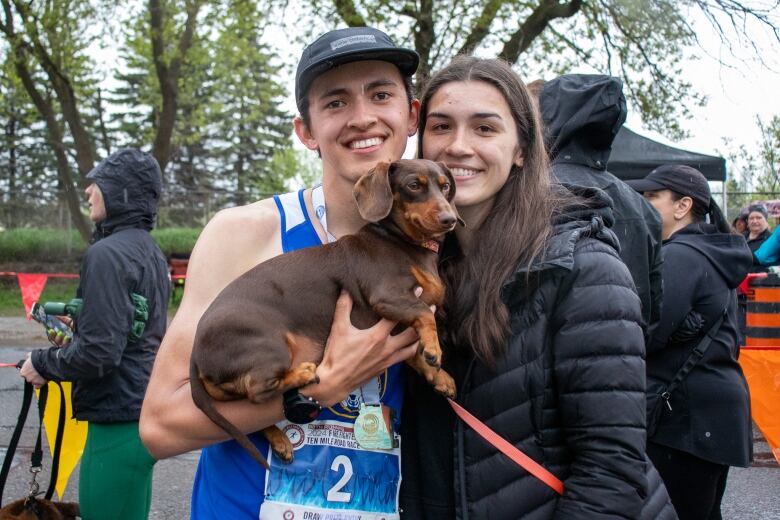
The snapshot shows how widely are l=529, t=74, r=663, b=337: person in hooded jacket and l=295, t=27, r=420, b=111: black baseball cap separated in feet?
3.61

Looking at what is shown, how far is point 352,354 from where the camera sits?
A: 1905 millimetres

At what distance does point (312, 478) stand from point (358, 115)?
1.08m

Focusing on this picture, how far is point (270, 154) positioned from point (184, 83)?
29193 mm

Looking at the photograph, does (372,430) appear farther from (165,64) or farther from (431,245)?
(165,64)

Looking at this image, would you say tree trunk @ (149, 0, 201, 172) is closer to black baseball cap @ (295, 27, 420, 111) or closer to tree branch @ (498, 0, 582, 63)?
tree branch @ (498, 0, 582, 63)

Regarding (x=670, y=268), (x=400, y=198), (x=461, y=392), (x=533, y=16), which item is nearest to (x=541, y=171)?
(x=400, y=198)

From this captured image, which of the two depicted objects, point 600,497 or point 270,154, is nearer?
point 600,497

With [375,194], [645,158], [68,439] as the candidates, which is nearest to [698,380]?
[375,194]

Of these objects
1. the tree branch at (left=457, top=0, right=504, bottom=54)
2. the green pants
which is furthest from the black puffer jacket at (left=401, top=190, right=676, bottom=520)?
the tree branch at (left=457, top=0, right=504, bottom=54)

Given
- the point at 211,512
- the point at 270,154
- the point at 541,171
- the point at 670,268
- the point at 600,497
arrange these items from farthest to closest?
the point at 270,154 < the point at 670,268 < the point at 541,171 < the point at 211,512 < the point at 600,497

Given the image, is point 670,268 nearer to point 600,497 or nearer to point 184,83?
point 600,497

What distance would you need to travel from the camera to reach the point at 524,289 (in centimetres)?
186

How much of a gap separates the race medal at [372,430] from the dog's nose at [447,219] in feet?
1.89

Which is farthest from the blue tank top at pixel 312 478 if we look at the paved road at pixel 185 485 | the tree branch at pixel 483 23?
the tree branch at pixel 483 23
